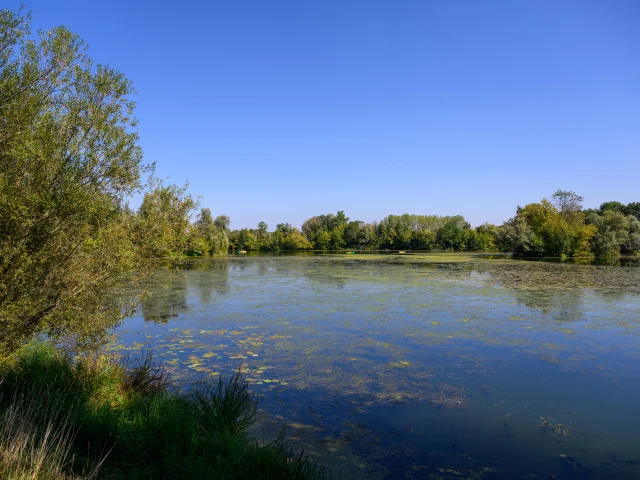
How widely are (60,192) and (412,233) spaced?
82.5 m

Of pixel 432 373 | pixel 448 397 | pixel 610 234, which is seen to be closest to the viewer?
pixel 448 397

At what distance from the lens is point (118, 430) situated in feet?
15.7

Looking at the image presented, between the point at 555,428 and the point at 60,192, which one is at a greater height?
the point at 60,192

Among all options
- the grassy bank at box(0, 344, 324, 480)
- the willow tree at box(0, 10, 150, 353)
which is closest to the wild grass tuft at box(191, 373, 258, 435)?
the grassy bank at box(0, 344, 324, 480)

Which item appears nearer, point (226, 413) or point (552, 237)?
point (226, 413)

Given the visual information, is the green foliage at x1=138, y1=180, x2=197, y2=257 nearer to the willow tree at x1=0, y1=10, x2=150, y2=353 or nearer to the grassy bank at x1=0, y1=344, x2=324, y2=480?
the willow tree at x1=0, y1=10, x2=150, y2=353

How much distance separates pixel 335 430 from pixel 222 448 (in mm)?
1859

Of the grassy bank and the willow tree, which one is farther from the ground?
the willow tree

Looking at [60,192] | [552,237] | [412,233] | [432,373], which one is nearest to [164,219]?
[60,192]

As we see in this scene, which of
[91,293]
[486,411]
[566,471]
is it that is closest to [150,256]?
[91,293]

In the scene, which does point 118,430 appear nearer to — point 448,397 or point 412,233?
point 448,397

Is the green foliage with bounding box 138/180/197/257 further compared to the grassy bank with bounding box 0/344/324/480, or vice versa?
the green foliage with bounding box 138/180/197/257

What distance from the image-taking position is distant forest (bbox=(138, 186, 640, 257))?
340 inches

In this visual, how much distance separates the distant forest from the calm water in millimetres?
1474
